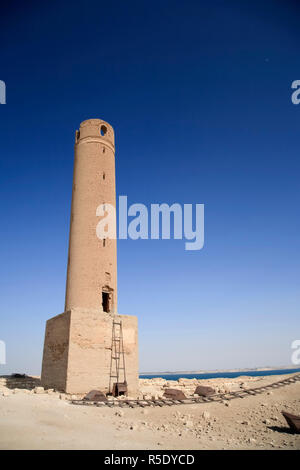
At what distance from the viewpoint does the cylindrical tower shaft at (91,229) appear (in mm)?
13523

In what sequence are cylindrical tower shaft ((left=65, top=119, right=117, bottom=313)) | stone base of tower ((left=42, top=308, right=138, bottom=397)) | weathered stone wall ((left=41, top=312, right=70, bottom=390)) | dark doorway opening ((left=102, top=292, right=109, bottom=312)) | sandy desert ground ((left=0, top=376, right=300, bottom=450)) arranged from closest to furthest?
sandy desert ground ((left=0, top=376, right=300, bottom=450)), stone base of tower ((left=42, top=308, right=138, bottom=397)), weathered stone wall ((left=41, top=312, right=70, bottom=390)), cylindrical tower shaft ((left=65, top=119, right=117, bottom=313)), dark doorway opening ((left=102, top=292, right=109, bottom=312))

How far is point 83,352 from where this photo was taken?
38.3ft

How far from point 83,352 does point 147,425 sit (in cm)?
542

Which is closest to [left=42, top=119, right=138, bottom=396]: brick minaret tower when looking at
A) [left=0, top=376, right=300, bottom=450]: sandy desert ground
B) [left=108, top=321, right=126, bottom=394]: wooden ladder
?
[left=108, top=321, right=126, bottom=394]: wooden ladder

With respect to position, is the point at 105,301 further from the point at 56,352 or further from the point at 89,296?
the point at 56,352

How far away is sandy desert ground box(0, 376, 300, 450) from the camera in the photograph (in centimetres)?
522

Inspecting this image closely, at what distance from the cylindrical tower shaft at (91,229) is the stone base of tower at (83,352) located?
980 millimetres

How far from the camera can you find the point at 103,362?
12055 millimetres

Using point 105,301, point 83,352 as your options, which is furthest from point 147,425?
point 105,301

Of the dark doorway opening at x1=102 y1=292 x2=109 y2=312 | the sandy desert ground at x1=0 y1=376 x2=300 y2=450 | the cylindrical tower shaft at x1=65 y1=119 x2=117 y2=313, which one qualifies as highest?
the cylindrical tower shaft at x1=65 y1=119 x2=117 y2=313

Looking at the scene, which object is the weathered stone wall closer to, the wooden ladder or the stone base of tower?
the stone base of tower

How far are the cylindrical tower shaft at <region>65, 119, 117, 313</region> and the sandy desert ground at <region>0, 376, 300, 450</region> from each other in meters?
4.59

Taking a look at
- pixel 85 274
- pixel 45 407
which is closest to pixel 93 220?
pixel 85 274
